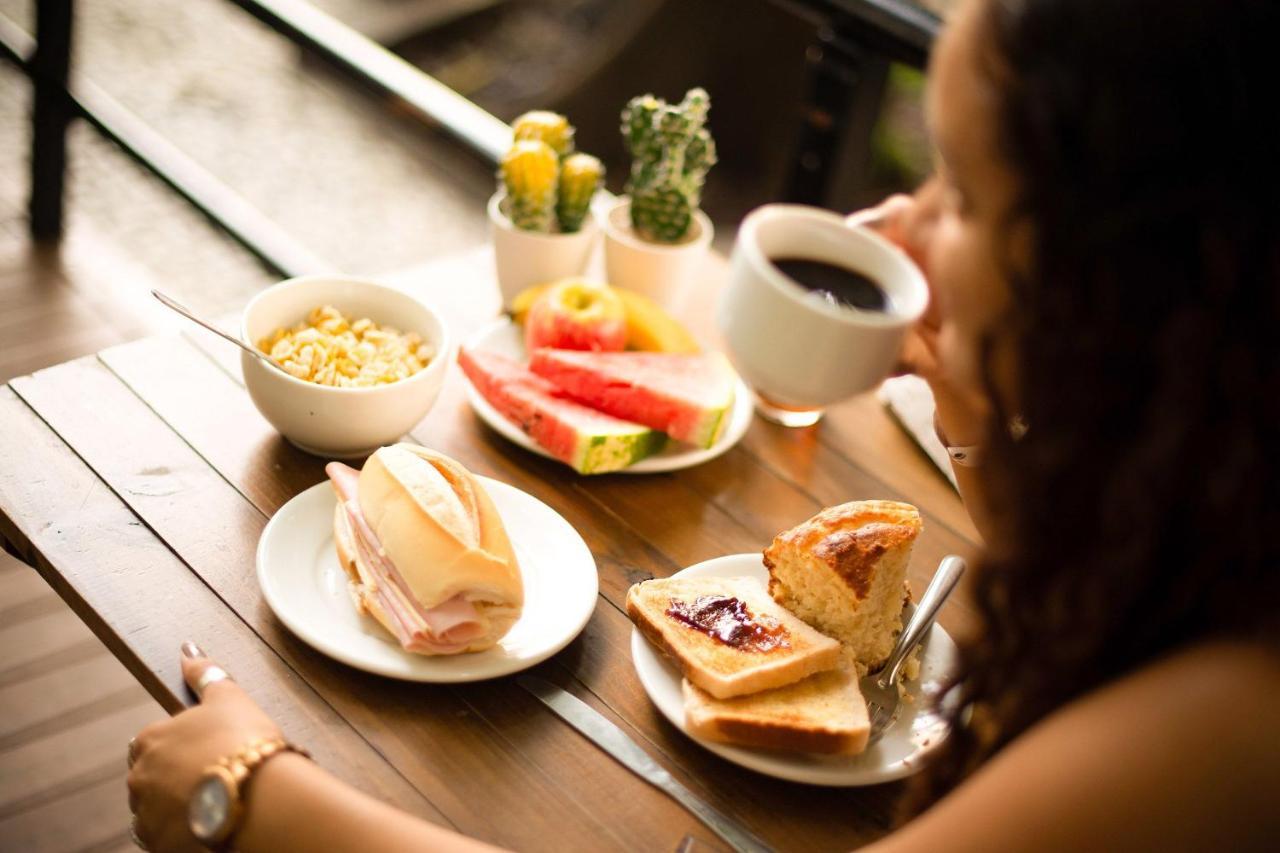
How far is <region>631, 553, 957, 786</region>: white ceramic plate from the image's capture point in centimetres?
124

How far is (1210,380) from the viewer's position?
0.88m

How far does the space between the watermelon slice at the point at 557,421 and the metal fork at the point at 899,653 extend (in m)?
0.44

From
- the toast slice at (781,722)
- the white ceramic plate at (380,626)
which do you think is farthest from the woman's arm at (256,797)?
the toast slice at (781,722)

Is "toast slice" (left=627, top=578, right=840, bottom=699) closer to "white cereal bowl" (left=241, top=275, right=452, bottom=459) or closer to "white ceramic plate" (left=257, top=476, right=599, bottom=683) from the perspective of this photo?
"white ceramic plate" (left=257, top=476, right=599, bottom=683)

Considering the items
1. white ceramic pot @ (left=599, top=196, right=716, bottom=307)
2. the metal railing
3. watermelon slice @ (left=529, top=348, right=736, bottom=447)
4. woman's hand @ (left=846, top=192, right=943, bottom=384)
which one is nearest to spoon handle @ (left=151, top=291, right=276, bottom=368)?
watermelon slice @ (left=529, top=348, right=736, bottom=447)

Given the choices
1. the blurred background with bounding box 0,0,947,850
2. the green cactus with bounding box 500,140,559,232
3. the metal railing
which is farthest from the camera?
the metal railing

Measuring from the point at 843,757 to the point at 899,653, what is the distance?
172 millimetres

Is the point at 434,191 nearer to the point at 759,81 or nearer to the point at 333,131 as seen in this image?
the point at 333,131

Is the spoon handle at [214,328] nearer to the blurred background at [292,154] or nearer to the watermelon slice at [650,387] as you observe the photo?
the watermelon slice at [650,387]

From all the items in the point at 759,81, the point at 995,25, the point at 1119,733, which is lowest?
the point at 759,81

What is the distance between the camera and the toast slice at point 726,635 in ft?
4.23

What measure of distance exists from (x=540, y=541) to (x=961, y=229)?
27.5 inches

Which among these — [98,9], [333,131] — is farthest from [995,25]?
[98,9]

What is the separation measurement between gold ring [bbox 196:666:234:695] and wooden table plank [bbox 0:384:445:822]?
0.08ft
